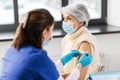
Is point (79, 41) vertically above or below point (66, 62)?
above

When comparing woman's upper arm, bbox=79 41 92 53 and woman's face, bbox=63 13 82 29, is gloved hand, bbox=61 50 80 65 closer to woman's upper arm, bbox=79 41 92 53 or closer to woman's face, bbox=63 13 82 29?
woman's upper arm, bbox=79 41 92 53

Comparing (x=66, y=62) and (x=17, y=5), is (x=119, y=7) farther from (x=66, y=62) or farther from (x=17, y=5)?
(x=66, y=62)

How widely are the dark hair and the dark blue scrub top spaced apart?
0.04m

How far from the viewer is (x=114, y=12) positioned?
3076 mm

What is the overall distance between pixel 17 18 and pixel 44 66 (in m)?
1.65

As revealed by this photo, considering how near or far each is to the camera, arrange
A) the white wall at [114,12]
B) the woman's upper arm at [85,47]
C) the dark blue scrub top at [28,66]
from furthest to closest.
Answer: the white wall at [114,12]
the woman's upper arm at [85,47]
the dark blue scrub top at [28,66]

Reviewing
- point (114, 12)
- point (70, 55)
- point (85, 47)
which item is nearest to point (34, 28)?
point (70, 55)

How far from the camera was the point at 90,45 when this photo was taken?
197 centimetres

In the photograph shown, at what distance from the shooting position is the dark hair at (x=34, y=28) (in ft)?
4.59

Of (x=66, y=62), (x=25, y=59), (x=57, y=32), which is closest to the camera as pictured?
(x=25, y=59)

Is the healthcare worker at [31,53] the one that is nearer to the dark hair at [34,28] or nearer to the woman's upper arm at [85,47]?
the dark hair at [34,28]

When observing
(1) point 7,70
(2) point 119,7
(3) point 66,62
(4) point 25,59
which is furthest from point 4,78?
(2) point 119,7

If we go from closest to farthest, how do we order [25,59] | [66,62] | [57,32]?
[25,59], [66,62], [57,32]

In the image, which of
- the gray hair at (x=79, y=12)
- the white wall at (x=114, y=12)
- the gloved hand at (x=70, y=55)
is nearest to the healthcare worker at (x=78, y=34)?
the gray hair at (x=79, y=12)
